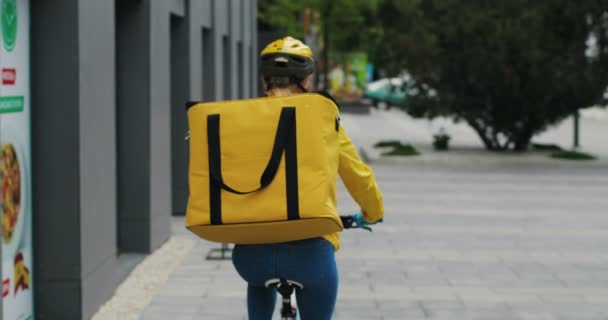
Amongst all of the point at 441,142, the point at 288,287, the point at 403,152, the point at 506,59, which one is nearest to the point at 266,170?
the point at 288,287

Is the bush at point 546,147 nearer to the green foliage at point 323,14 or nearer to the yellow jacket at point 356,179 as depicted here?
the yellow jacket at point 356,179

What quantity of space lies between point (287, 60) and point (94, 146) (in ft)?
11.1

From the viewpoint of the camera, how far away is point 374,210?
13.6 ft

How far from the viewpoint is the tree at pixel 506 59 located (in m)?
20.8

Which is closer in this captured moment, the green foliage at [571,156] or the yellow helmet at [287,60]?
the yellow helmet at [287,60]

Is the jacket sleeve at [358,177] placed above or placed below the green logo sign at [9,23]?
below

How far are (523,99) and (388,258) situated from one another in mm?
12479

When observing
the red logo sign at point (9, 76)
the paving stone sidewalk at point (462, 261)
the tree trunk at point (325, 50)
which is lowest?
the paving stone sidewalk at point (462, 261)

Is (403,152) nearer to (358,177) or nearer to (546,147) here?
(546,147)

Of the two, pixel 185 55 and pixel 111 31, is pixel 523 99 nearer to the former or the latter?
pixel 185 55

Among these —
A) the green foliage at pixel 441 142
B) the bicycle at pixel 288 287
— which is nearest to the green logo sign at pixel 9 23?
the bicycle at pixel 288 287

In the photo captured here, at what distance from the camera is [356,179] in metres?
4.06

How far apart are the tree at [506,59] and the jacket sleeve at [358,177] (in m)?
16.9

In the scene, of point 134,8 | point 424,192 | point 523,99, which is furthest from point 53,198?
point 523,99
